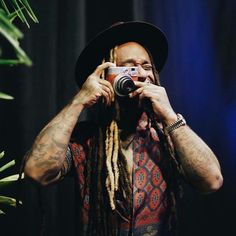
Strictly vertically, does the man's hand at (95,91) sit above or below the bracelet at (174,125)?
above

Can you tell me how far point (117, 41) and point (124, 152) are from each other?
39cm

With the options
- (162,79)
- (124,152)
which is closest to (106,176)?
(124,152)

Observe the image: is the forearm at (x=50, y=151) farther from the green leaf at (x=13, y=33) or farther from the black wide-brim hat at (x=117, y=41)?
the green leaf at (x=13, y=33)

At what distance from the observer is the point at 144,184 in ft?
4.20

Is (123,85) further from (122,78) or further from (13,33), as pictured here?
(13,33)

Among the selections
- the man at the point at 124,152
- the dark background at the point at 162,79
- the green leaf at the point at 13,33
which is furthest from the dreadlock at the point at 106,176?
the green leaf at the point at 13,33

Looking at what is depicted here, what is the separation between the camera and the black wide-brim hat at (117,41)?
1.39m

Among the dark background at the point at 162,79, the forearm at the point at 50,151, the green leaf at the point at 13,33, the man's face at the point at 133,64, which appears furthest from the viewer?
the dark background at the point at 162,79

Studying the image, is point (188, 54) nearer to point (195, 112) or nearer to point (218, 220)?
point (195, 112)

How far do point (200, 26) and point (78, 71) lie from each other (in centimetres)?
66

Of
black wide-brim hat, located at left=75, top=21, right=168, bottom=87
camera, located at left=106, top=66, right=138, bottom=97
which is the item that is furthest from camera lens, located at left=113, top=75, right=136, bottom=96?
black wide-brim hat, located at left=75, top=21, right=168, bottom=87

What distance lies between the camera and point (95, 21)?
1696mm

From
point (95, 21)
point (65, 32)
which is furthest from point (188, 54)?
point (65, 32)

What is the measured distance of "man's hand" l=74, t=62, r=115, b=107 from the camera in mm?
1240
